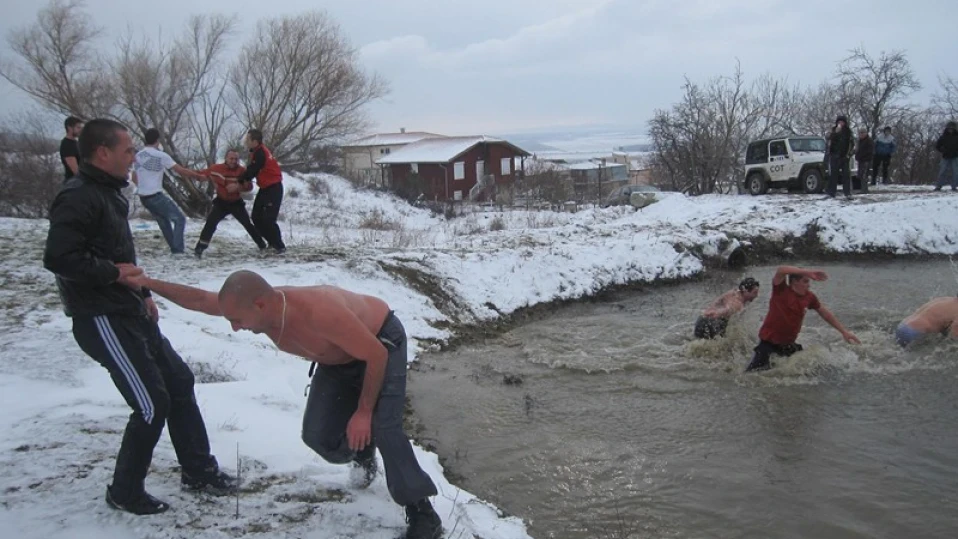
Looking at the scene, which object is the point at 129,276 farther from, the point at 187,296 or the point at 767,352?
the point at 767,352

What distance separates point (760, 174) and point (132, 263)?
1964cm

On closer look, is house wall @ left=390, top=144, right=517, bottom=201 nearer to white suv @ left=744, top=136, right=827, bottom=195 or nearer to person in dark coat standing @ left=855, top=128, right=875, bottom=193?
white suv @ left=744, top=136, right=827, bottom=195

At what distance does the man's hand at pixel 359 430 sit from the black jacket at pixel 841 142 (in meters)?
14.8

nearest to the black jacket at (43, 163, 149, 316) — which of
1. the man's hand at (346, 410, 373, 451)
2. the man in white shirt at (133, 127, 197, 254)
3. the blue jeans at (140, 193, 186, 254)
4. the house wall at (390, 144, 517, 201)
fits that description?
the man's hand at (346, 410, 373, 451)

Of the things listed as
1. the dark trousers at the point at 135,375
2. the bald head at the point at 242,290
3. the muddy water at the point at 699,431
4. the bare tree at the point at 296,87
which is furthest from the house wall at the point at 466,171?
the bald head at the point at 242,290

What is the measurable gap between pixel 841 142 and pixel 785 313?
10.5 metres

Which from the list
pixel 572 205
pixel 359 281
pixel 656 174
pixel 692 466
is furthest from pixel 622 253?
pixel 656 174

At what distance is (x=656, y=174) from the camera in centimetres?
4397

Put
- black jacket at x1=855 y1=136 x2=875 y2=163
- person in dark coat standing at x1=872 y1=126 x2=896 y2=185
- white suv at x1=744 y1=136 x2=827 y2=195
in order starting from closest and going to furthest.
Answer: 1. black jacket at x1=855 y1=136 x2=875 y2=163
2. person in dark coat standing at x1=872 y1=126 x2=896 y2=185
3. white suv at x1=744 y1=136 x2=827 y2=195

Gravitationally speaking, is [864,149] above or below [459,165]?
below

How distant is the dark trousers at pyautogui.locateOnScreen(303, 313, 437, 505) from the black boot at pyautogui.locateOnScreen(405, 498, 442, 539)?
0.31 ft

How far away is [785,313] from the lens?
615 cm

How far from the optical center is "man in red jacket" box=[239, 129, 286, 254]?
8.56 meters

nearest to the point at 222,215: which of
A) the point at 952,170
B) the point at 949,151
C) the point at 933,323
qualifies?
the point at 933,323
